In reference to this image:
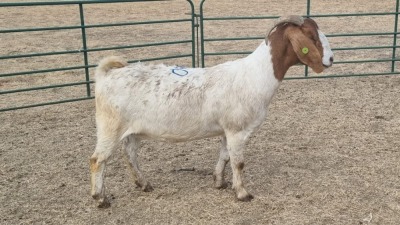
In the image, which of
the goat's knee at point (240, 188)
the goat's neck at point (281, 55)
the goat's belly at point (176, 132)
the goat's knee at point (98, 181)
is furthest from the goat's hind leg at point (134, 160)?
the goat's neck at point (281, 55)

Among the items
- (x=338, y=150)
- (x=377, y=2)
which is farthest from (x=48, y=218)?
(x=377, y=2)

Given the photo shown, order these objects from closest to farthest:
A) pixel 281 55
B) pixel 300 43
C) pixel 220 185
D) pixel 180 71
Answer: pixel 300 43 → pixel 281 55 → pixel 180 71 → pixel 220 185

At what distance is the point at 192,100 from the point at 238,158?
618 millimetres

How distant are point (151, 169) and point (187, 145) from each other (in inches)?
28.1

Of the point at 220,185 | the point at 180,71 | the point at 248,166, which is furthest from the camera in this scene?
the point at 248,166

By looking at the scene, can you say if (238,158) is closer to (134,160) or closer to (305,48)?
(134,160)

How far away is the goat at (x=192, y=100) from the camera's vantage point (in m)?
3.71

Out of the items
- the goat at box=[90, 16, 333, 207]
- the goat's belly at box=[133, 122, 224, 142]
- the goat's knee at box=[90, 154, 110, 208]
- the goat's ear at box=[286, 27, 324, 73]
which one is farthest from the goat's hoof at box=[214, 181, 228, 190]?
the goat's ear at box=[286, 27, 324, 73]

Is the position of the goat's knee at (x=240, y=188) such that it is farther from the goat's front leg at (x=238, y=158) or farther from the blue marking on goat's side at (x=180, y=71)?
the blue marking on goat's side at (x=180, y=71)

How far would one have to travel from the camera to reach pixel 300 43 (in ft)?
11.6

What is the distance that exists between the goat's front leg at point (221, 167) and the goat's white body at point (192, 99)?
37cm

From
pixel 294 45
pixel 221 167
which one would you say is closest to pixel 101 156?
pixel 221 167

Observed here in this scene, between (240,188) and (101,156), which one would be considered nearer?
(101,156)

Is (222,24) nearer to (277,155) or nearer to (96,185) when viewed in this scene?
(277,155)
